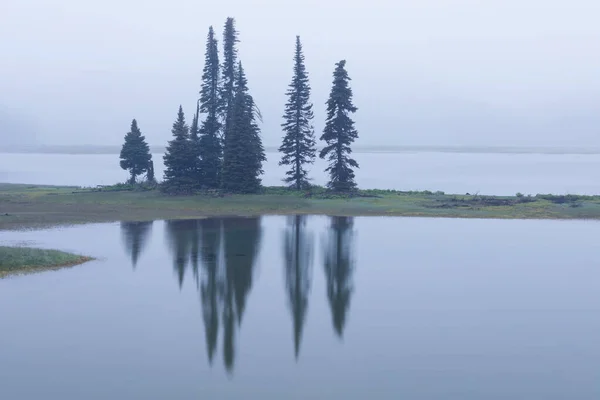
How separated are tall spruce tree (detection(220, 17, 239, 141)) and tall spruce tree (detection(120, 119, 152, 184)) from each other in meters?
8.40

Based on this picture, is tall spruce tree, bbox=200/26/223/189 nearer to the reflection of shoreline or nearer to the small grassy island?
the reflection of shoreline

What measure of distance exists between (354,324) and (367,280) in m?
6.46

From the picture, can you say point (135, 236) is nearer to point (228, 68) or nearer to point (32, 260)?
point (32, 260)

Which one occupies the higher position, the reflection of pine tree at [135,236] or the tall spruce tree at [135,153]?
the tall spruce tree at [135,153]

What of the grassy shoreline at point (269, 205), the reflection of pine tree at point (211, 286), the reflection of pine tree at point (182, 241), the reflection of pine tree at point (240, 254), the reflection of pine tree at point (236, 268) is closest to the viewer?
the reflection of pine tree at point (211, 286)

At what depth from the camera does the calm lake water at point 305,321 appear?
56.2 ft

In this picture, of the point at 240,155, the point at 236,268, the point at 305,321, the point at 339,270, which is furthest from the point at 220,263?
the point at 240,155

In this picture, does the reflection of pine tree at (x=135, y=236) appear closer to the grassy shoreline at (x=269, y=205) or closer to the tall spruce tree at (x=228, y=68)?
the grassy shoreline at (x=269, y=205)

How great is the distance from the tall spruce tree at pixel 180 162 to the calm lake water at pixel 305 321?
21.7 metres

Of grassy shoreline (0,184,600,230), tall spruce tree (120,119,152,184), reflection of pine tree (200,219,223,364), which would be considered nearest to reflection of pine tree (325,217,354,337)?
reflection of pine tree (200,219,223,364)

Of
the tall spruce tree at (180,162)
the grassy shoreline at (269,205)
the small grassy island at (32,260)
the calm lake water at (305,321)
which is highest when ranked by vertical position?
the tall spruce tree at (180,162)

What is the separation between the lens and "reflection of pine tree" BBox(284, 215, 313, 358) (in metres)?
23.2

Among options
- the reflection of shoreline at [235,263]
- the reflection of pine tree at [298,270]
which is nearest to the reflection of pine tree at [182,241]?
the reflection of shoreline at [235,263]

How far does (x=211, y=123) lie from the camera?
65.1 meters
